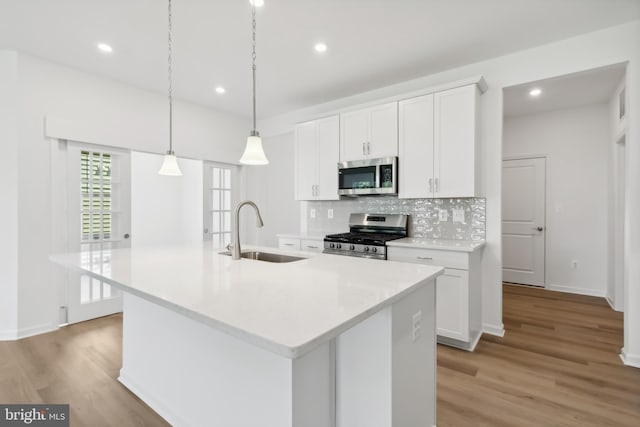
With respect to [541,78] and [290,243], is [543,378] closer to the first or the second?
[541,78]

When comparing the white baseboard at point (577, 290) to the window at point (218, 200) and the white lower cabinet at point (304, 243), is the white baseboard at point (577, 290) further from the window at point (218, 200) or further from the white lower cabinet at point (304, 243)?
the window at point (218, 200)

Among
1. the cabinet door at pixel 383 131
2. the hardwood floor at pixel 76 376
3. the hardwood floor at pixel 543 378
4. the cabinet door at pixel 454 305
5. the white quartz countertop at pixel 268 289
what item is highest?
the cabinet door at pixel 383 131

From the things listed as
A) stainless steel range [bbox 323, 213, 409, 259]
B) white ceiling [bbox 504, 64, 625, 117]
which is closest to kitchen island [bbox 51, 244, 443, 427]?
stainless steel range [bbox 323, 213, 409, 259]

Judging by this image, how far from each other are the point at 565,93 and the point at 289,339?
4779 mm

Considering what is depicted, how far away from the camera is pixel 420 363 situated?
153 centimetres

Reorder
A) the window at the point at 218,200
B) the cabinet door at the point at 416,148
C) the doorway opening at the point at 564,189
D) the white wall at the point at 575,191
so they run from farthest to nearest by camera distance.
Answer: the window at the point at 218,200, the white wall at the point at 575,191, the doorway opening at the point at 564,189, the cabinet door at the point at 416,148

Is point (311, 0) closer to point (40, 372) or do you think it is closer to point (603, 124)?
point (40, 372)

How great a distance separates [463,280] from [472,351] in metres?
0.63

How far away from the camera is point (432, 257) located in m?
2.82

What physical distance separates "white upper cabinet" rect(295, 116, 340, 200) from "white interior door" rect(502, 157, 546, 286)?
10.3 ft

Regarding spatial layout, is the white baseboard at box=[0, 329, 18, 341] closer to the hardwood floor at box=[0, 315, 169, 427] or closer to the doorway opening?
the hardwood floor at box=[0, 315, 169, 427]

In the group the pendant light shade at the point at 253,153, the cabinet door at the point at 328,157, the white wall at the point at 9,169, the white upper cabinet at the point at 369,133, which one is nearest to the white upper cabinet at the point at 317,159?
the cabinet door at the point at 328,157

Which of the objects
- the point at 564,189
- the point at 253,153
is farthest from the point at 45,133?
the point at 564,189

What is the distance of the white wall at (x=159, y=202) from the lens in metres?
5.66
